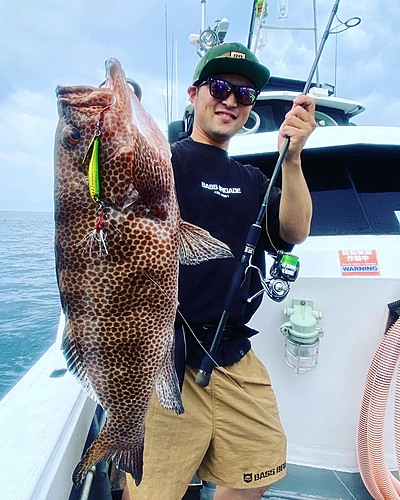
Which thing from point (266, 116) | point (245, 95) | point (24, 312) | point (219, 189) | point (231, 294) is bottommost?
point (24, 312)

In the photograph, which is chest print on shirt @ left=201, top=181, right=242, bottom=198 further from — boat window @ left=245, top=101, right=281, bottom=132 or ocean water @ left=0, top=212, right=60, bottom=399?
boat window @ left=245, top=101, right=281, bottom=132

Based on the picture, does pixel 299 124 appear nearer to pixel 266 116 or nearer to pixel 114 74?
pixel 114 74

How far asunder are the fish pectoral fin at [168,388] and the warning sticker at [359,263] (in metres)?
1.69

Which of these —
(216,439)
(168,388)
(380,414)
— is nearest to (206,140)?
(168,388)

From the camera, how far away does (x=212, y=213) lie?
5.81ft

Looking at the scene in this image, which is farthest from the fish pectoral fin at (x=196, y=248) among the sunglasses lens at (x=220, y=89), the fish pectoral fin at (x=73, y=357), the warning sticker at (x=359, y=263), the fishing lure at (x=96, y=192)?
the warning sticker at (x=359, y=263)

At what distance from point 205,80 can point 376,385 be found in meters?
2.27

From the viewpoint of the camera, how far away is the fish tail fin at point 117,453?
4.54 ft

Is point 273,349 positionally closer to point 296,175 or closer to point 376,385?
point 376,385

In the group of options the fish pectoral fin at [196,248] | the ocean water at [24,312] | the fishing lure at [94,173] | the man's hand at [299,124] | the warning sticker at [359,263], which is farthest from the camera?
the ocean water at [24,312]

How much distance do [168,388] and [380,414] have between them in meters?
1.76

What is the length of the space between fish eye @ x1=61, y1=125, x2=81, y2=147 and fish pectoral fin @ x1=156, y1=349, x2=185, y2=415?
0.90m

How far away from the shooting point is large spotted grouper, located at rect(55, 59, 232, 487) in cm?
125

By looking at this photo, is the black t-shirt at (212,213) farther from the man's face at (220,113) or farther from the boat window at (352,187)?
the boat window at (352,187)
